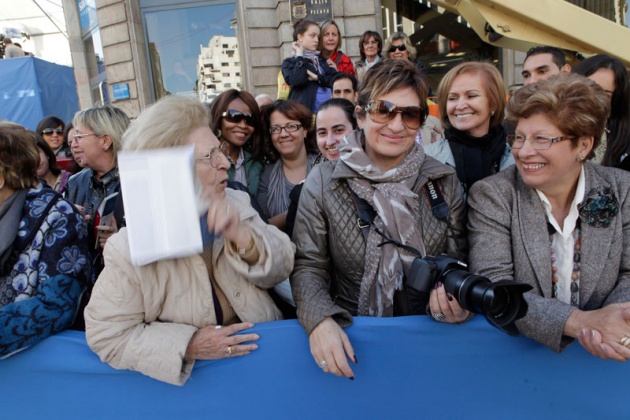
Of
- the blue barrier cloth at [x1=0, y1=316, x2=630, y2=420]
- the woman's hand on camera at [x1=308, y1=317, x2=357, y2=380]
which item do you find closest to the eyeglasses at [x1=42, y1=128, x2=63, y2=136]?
the blue barrier cloth at [x1=0, y1=316, x2=630, y2=420]

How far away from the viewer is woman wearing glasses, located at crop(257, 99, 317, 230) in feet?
9.61

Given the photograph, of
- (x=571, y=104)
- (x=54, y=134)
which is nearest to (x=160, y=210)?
(x=571, y=104)

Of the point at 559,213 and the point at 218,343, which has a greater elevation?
the point at 559,213

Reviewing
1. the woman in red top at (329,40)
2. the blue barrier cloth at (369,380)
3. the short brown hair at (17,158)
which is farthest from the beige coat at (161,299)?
the woman in red top at (329,40)

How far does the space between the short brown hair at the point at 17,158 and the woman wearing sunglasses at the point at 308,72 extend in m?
2.83

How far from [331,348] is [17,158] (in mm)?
1625

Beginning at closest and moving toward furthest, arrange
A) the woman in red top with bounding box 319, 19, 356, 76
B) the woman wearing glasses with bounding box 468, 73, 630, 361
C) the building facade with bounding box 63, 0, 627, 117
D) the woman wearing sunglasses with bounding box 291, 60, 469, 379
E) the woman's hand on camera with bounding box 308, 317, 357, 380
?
the woman's hand on camera with bounding box 308, 317, 357, 380 → the woman wearing glasses with bounding box 468, 73, 630, 361 → the woman wearing sunglasses with bounding box 291, 60, 469, 379 → the woman in red top with bounding box 319, 19, 356, 76 → the building facade with bounding box 63, 0, 627, 117

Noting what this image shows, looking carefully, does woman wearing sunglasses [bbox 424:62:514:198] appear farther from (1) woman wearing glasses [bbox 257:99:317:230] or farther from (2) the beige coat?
(2) the beige coat

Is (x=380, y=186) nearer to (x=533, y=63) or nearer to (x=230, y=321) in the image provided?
(x=230, y=321)

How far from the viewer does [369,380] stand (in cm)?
156

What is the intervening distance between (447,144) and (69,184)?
104 inches

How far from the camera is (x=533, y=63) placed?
10.7 feet

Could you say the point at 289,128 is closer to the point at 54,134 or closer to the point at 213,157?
the point at 213,157

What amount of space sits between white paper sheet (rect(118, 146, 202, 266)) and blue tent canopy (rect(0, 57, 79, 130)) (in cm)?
961
